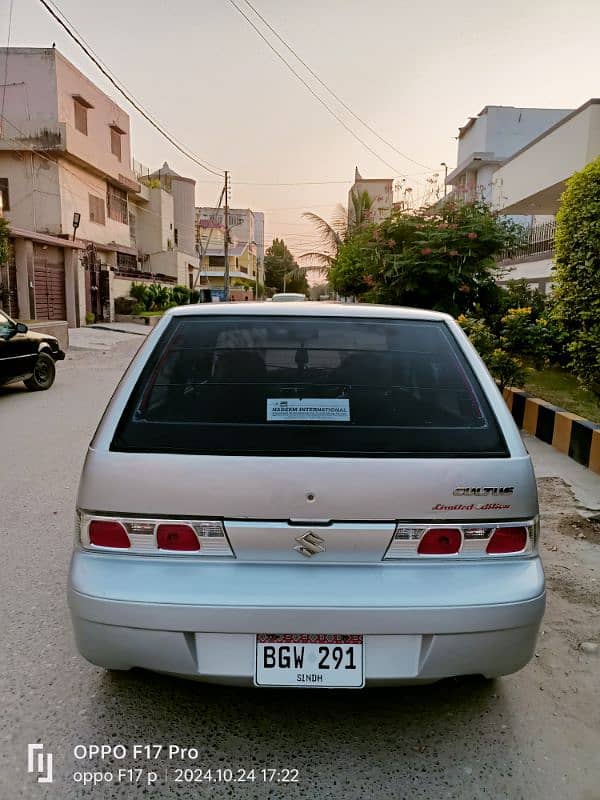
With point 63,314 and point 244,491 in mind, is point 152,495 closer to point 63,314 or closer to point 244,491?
point 244,491

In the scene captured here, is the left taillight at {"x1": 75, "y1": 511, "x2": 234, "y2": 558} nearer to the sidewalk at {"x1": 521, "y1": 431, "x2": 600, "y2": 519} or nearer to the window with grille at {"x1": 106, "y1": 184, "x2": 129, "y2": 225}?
the sidewalk at {"x1": 521, "y1": 431, "x2": 600, "y2": 519}

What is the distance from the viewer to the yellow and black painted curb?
5488 millimetres

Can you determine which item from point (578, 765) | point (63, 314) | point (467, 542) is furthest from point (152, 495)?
point (63, 314)

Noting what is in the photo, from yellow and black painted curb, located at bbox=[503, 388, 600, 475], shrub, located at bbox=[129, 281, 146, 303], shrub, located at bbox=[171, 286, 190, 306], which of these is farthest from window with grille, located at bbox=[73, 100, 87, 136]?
yellow and black painted curb, located at bbox=[503, 388, 600, 475]

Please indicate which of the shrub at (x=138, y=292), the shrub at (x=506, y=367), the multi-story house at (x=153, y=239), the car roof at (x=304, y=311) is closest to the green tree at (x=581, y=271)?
the shrub at (x=506, y=367)

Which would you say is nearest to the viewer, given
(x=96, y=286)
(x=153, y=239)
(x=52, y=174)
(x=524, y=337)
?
(x=524, y=337)

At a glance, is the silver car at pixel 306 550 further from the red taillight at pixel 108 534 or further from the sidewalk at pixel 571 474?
the sidewalk at pixel 571 474

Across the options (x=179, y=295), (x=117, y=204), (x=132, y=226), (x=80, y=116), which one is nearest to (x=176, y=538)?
(x=80, y=116)

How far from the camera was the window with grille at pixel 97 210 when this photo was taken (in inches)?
1156

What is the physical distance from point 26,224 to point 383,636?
88.8 ft

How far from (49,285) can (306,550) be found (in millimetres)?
23841

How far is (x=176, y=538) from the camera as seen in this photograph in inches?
81.0

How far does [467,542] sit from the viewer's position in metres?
2.07

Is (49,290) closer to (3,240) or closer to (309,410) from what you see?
(3,240)
